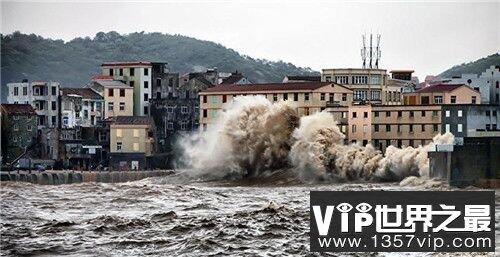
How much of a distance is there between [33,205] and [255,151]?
23974 millimetres

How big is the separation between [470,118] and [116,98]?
28378 millimetres

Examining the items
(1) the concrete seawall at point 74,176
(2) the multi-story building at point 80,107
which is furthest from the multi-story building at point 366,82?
(2) the multi-story building at point 80,107

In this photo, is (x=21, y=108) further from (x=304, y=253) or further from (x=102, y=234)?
(x=304, y=253)

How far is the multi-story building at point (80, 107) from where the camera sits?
7750cm

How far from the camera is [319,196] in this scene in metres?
20.9

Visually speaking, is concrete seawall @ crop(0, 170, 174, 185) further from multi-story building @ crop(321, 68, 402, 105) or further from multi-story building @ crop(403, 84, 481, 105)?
multi-story building @ crop(403, 84, 481, 105)

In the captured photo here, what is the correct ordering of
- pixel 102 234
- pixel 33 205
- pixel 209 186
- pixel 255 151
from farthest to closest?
pixel 255 151 → pixel 209 186 → pixel 33 205 → pixel 102 234

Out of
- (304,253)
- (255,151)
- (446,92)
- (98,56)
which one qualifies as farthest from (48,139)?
(98,56)

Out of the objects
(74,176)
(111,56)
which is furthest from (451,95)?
(111,56)

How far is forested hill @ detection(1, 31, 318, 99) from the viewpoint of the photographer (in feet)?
468

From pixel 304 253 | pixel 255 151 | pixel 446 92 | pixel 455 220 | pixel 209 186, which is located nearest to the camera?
pixel 455 220

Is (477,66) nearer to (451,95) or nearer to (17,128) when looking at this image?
(451,95)

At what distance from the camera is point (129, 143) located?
74625 millimetres

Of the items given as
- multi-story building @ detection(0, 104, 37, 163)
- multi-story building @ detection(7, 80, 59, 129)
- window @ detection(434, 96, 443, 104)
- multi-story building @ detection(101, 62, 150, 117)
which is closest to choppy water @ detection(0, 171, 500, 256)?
window @ detection(434, 96, 443, 104)
